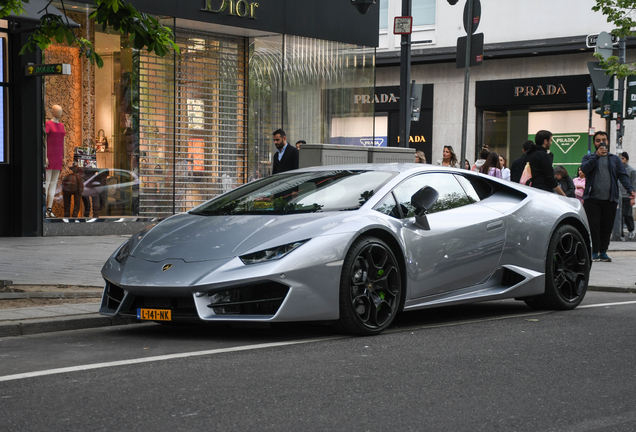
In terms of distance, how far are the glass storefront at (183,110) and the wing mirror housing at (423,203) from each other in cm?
986

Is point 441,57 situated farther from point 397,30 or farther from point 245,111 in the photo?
point 397,30

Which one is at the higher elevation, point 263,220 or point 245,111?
point 245,111

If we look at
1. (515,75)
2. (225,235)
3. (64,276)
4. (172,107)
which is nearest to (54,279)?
(64,276)

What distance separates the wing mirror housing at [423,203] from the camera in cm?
701

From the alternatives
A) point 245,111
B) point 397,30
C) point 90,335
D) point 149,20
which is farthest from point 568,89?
point 90,335

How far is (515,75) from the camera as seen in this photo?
2825cm

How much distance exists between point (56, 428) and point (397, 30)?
10.8m

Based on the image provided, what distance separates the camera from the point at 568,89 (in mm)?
27156

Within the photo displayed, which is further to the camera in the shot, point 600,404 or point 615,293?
point 615,293

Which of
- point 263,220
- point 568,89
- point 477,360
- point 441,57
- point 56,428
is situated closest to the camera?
point 56,428

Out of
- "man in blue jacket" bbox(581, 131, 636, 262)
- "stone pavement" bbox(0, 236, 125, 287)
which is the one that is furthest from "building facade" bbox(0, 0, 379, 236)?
"man in blue jacket" bbox(581, 131, 636, 262)

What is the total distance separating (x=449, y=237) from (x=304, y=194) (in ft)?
3.81

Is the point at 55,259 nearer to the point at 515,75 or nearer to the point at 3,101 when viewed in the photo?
the point at 3,101

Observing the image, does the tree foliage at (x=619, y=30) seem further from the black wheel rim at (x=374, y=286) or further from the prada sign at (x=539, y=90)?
the black wheel rim at (x=374, y=286)
